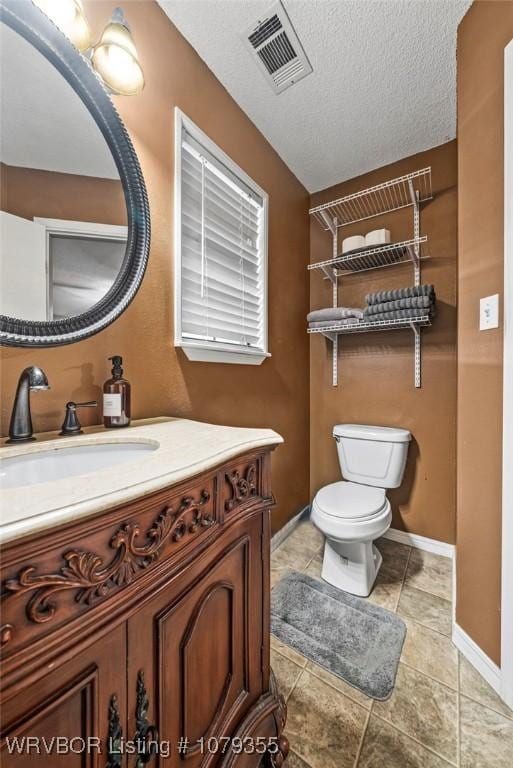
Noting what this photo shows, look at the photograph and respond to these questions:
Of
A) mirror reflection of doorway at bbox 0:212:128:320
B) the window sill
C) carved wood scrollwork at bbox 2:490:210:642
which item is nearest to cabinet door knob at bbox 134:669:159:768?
carved wood scrollwork at bbox 2:490:210:642

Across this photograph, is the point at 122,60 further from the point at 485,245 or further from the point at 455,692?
the point at 455,692

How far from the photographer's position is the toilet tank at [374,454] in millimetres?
1724

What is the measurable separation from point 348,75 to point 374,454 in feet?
6.42

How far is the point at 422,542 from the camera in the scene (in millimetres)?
1820

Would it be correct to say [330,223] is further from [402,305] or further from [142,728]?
[142,728]

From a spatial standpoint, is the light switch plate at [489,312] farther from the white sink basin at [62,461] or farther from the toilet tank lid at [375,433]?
the white sink basin at [62,461]

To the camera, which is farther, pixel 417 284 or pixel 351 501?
pixel 417 284

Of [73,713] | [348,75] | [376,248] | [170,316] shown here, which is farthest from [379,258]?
[73,713]

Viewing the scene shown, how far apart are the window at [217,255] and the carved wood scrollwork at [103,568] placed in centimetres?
79

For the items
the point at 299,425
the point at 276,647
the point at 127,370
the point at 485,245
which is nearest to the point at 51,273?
the point at 127,370

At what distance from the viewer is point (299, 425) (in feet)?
6.91

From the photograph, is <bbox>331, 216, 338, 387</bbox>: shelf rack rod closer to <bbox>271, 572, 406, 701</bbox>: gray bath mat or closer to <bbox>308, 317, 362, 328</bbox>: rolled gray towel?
<bbox>308, 317, 362, 328</bbox>: rolled gray towel

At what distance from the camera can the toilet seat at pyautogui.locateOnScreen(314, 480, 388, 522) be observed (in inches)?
54.4

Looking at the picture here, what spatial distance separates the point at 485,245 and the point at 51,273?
4.71ft
